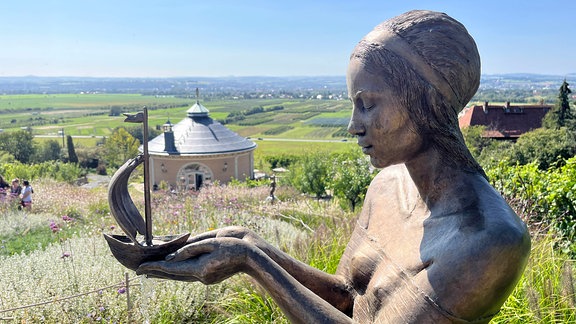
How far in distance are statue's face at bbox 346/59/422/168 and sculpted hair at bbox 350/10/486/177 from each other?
1.0 inches

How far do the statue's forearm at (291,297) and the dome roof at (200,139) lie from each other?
98.2 feet

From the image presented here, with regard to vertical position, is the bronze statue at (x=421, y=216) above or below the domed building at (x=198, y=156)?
above

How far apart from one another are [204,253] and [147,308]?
2907mm

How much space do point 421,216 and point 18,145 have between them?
63.3 meters

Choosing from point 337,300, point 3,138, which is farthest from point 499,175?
point 3,138

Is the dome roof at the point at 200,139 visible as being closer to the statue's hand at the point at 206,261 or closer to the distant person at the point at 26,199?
the distant person at the point at 26,199

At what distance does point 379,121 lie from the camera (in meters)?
1.68

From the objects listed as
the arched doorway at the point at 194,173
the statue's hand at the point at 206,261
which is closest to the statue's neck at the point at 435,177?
the statue's hand at the point at 206,261

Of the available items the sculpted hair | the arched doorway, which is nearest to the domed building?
the arched doorway

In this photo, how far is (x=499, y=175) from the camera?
25.8ft

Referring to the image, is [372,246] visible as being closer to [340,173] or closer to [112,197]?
[112,197]

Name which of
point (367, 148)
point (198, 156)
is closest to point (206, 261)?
point (367, 148)

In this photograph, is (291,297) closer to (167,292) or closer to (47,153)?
(167,292)

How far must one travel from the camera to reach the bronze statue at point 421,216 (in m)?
1.52
